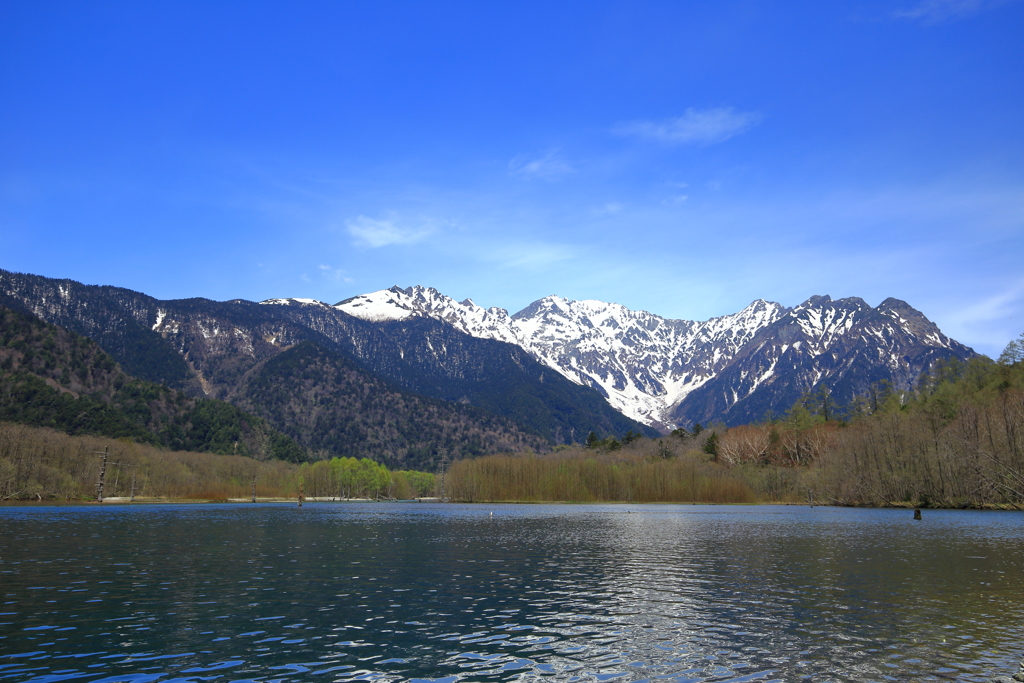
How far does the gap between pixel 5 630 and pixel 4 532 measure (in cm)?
6655

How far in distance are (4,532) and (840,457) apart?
194202 millimetres

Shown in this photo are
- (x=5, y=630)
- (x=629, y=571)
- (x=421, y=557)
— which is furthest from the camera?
(x=421, y=557)

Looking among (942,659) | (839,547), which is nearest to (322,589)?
(942,659)

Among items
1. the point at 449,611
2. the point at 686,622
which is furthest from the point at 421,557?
the point at 686,622

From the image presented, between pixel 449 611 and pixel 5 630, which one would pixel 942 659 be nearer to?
pixel 449 611

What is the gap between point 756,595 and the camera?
137ft

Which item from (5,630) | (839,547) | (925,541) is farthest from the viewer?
(925,541)

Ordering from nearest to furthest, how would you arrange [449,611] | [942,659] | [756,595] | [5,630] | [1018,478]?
[942,659], [5,630], [449,611], [756,595], [1018,478]

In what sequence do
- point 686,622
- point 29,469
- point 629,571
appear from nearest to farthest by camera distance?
point 686,622, point 629,571, point 29,469

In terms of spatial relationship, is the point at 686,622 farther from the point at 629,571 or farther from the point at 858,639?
the point at 629,571

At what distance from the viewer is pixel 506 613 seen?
35875mm

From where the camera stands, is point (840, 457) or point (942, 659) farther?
point (840, 457)

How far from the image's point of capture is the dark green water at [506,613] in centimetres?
2517

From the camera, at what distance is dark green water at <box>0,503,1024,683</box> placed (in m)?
25.2
